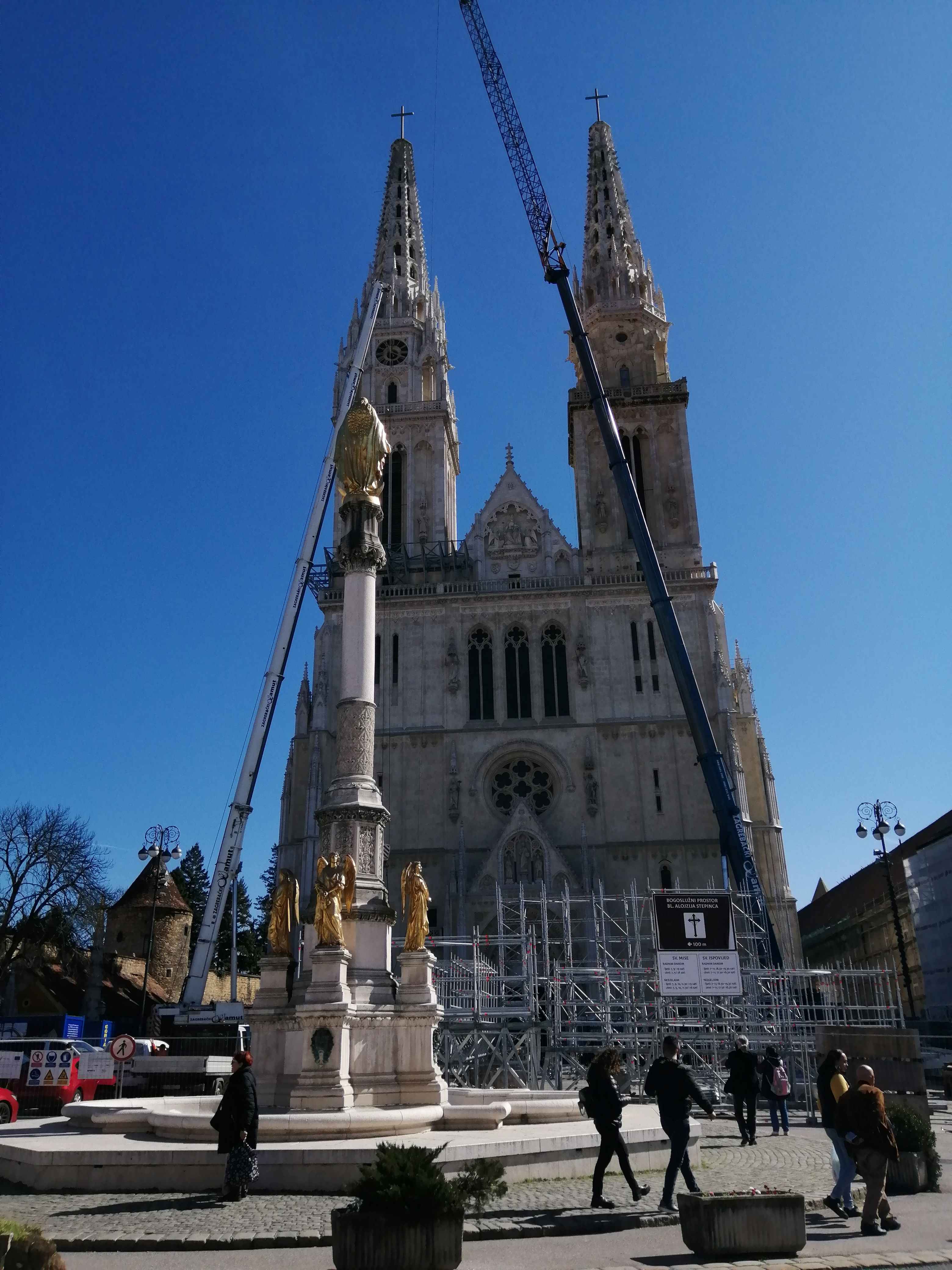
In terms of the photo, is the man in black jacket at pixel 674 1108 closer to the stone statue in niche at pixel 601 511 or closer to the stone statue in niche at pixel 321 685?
the stone statue in niche at pixel 321 685

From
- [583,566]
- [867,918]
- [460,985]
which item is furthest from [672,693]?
[867,918]

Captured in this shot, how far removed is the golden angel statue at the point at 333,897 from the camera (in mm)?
14023

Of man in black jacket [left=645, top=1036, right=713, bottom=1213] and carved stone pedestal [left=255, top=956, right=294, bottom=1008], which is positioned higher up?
carved stone pedestal [left=255, top=956, right=294, bottom=1008]

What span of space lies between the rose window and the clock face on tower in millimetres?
25936

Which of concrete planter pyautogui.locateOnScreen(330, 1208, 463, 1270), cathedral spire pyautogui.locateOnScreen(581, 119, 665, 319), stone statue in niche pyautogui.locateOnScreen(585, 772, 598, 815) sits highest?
cathedral spire pyautogui.locateOnScreen(581, 119, 665, 319)

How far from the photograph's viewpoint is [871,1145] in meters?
8.05

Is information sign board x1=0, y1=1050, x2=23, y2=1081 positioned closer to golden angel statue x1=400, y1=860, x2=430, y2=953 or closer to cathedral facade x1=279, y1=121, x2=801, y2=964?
golden angel statue x1=400, y1=860, x2=430, y2=953

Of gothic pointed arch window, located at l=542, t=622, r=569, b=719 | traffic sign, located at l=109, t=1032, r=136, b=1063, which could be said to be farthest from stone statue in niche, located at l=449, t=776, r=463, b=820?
traffic sign, located at l=109, t=1032, r=136, b=1063

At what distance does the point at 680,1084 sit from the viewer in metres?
A: 8.66

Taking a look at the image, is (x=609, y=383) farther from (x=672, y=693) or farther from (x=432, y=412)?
(x=672, y=693)

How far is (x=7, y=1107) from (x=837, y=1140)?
1539 centimetres

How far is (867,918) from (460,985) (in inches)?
1319

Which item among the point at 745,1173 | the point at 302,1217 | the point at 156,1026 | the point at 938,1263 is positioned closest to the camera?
the point at 938,1263

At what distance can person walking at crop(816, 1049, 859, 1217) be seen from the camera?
8.66m
